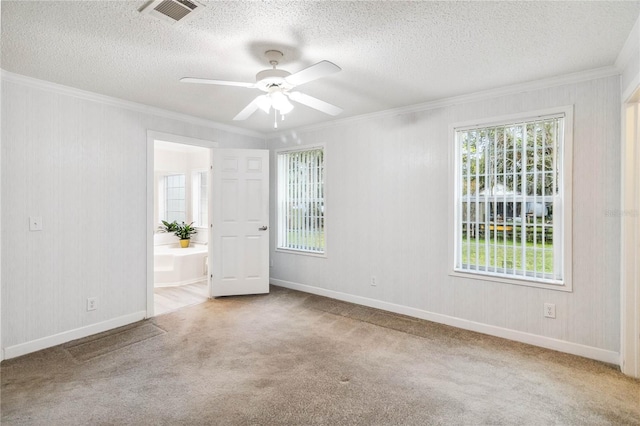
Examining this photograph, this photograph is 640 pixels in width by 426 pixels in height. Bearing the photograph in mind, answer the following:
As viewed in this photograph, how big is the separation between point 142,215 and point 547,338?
429 centimetres

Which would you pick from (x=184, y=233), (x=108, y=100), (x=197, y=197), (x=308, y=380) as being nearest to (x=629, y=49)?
(x=308, y=380)

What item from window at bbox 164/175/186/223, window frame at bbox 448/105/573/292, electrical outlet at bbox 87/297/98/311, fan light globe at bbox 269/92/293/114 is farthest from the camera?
window at bbox 164/175/186/223

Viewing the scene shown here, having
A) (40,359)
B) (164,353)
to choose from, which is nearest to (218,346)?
(164,353)

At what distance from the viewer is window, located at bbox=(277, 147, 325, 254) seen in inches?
185

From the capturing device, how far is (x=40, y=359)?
272 centimetres

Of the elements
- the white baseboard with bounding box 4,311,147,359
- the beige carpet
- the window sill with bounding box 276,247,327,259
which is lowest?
the beige carpet

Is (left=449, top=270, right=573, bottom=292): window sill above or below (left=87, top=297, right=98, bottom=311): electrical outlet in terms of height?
above

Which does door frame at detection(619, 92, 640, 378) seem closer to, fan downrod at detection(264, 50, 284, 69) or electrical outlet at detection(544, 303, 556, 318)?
electrical outlet at detection(544, 303, 556, 318)

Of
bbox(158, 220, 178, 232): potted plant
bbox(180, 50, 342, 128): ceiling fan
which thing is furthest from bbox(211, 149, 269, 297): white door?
bbox(158, 220, 178, 232): potted plant

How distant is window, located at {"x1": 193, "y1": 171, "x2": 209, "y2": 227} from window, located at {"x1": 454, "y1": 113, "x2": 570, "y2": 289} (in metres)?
4.89

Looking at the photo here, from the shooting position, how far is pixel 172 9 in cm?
185

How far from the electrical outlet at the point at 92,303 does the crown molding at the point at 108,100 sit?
1.99 m

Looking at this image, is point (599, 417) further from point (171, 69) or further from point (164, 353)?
point (171, 69)

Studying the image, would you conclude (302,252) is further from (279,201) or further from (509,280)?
(509,280)
